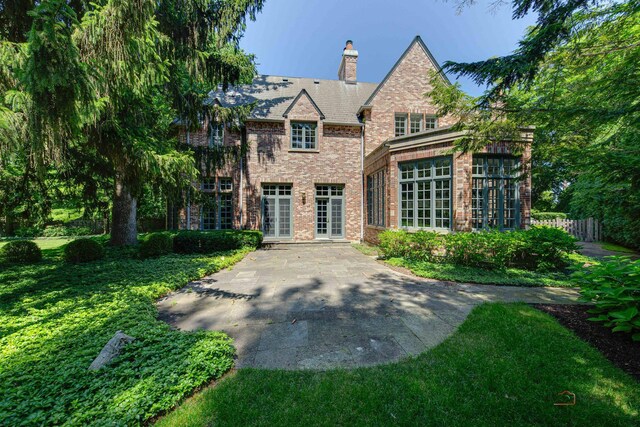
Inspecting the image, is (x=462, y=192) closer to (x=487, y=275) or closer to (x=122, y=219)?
(x=487, y=275)

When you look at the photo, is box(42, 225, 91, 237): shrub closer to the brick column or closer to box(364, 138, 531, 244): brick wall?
box(364, 138, 531, 244): brick wall

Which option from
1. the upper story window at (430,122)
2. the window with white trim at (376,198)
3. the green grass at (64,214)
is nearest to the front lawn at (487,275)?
A: the window with white trim at (376,198)

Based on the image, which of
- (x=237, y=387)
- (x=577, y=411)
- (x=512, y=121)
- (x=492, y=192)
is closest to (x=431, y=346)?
(x=577, y=411)

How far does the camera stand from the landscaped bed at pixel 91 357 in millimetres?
2092

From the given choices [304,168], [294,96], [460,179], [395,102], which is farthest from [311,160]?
[460,179]

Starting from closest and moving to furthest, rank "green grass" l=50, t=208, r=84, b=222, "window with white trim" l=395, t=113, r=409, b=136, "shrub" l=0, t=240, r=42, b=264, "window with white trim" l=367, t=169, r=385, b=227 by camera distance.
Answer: "shrub" l=0, t=240, r=42, b=264 < "window with white trim" l=367, t=169, r=385, b=227 < "window with white trim" l=395, t=113, r=409, b=136 < "green grass" l=50, t=208, r=84, b=222

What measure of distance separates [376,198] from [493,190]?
4684 millimetres

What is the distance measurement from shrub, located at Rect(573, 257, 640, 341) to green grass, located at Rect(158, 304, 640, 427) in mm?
582

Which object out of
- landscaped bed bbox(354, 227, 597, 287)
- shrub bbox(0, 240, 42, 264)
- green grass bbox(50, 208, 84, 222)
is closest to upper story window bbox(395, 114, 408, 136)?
landscaped bed bbox(354, 227, 597, 287)

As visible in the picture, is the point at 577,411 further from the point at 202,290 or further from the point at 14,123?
the point at 14,123

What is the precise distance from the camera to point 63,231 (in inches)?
796

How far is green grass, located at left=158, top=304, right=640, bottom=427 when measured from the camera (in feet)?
6.81

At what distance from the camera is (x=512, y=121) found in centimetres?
596

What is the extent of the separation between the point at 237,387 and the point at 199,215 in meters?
11.8
